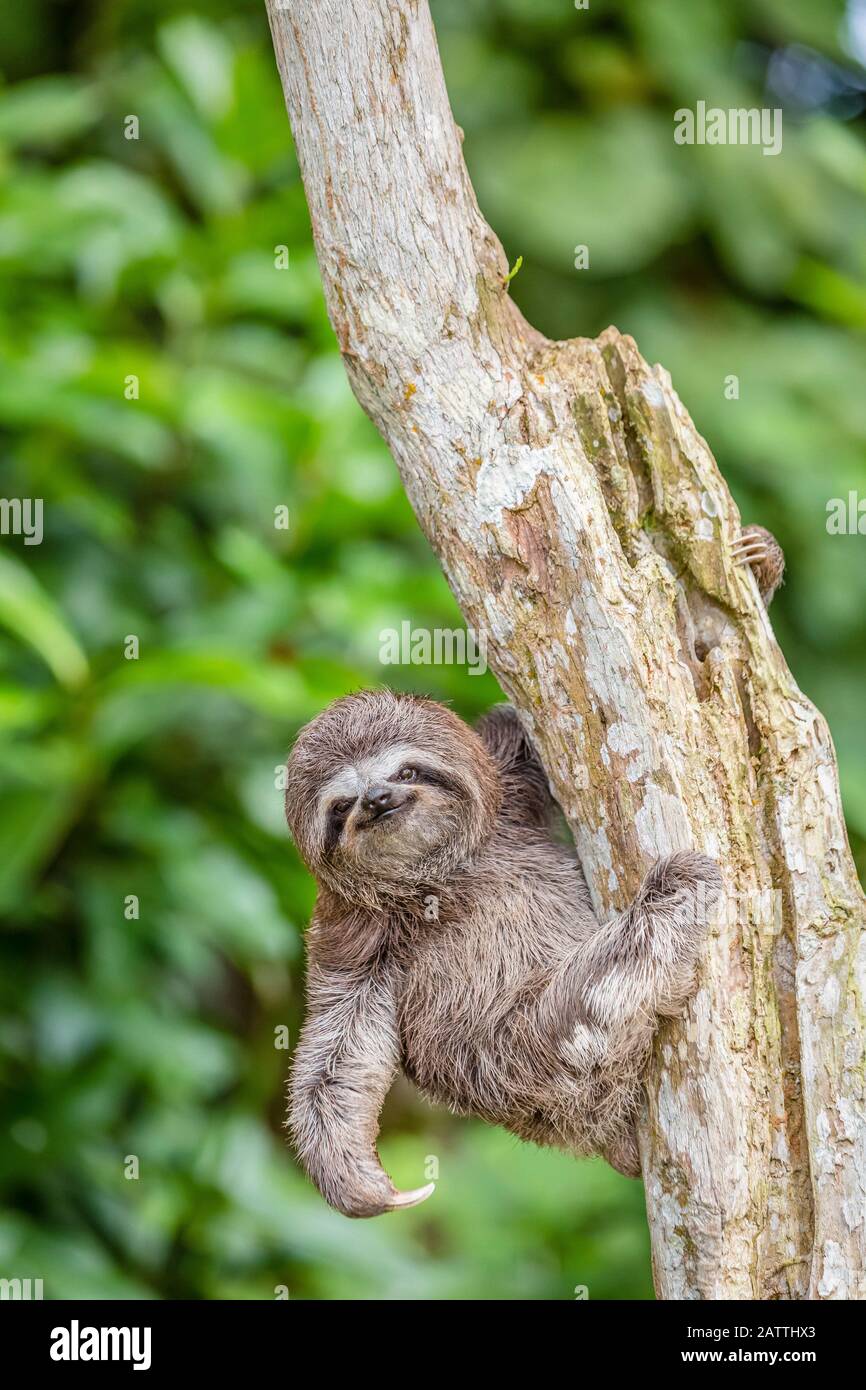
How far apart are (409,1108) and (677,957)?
6.53 metres

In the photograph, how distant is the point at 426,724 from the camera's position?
3.40 metres

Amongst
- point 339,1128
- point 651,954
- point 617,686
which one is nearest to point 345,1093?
point 339,1128

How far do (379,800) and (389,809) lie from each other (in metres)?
0.04

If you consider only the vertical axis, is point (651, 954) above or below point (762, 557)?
below

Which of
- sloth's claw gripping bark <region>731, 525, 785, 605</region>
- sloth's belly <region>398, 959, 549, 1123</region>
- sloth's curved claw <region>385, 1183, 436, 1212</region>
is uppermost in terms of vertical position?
sloth's claw gripping bark <region>731, 525, 785, 605</region>

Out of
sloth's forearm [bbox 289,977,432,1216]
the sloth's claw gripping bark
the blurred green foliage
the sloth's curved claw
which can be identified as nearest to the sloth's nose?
sloth's forearm [bbox 289,977,432,1216]

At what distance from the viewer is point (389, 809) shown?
3.21m

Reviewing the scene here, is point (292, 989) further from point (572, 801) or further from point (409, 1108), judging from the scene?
point (572, 801)

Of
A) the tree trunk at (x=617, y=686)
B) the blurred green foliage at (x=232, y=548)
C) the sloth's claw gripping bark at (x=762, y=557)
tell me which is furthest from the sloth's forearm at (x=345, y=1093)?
the blurred green foliage at (x=232, y=548)

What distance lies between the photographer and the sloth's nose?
3.18 metres

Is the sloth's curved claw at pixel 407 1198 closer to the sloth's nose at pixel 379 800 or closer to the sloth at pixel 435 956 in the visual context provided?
the sloth at pixel 435 956

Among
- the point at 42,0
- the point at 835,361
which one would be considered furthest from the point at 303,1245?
Result: the point at 42,0

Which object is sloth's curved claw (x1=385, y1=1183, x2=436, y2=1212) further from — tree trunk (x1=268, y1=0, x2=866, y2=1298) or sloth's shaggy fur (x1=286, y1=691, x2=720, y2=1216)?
tree trunk (x1=268, y1=0, x2=866, y2=1298)

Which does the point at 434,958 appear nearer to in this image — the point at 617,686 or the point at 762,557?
the point at 617,686
